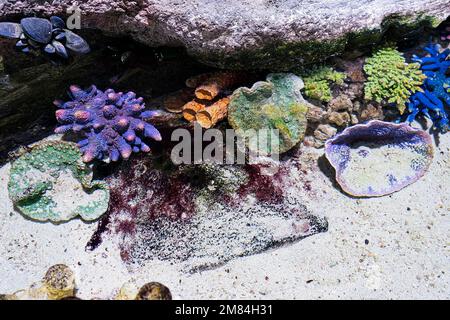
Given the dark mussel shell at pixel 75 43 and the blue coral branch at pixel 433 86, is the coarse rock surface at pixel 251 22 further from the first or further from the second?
the blue coral branch at pixel 433 86

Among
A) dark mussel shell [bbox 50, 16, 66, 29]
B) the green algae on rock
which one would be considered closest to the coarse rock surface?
dark mussel shell [bbox 50, 16, 66, 29]

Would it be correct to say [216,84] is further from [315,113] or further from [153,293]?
[153,293]

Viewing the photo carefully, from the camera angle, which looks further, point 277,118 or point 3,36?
point 277,118

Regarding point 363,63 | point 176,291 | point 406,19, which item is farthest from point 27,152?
point 406,19

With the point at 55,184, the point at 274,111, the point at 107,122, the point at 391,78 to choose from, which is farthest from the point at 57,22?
the point at 391,78

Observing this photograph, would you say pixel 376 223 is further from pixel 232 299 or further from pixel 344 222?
pixel 232 299

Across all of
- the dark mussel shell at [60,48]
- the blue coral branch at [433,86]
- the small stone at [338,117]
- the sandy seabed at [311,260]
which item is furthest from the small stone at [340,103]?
the dark mussel shell at [60,48]
